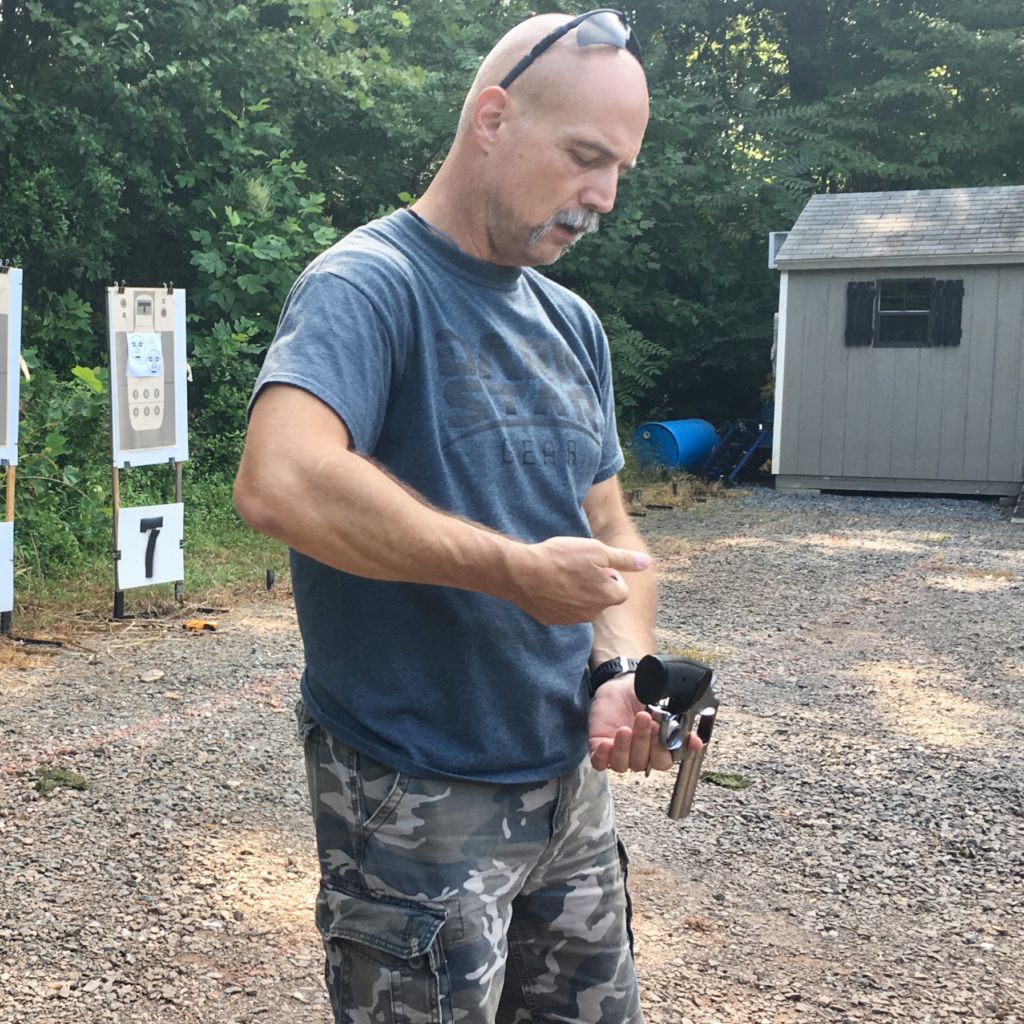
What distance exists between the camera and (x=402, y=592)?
1.44 meters

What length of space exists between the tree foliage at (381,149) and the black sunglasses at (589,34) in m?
6.95

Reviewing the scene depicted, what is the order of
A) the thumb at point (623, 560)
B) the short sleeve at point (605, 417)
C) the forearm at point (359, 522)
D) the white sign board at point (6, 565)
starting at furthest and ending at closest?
the white sign board at point (6, 565)
the short sleeve at point (605, 417)
the thumb at point (623, 560)
the forearm at point (359, 522)

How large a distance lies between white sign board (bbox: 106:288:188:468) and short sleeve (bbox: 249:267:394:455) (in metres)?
5.71

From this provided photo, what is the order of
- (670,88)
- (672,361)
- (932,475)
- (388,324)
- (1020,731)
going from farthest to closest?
(670,88), (672,361), (932,475), (1020,731), (388,324)

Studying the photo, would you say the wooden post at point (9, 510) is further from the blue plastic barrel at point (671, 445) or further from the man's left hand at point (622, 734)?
the blue plastic barrel at point (671, 445)

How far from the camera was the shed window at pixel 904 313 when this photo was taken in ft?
43.5

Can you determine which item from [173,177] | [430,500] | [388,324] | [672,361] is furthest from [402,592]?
[672,361]

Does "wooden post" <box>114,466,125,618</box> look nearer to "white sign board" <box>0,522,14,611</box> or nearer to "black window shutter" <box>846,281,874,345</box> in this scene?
"white sign board" <box>0,522,14,611</box>

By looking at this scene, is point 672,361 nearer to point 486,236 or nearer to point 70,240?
point 70,240

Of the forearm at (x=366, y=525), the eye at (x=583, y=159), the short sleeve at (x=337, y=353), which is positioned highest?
the eye at (x=583, y=159)

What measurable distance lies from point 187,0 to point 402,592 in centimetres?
1176

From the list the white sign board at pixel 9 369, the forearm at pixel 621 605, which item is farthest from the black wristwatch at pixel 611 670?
the white sign board at pixel 9 369

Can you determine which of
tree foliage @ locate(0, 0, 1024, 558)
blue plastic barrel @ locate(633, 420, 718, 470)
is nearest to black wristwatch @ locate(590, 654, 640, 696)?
tree foliage @ locate(0, 0, 1024, 558)

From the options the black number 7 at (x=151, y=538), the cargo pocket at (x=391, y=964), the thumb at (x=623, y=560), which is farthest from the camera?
the black number 7 at (x=151, y=538)
